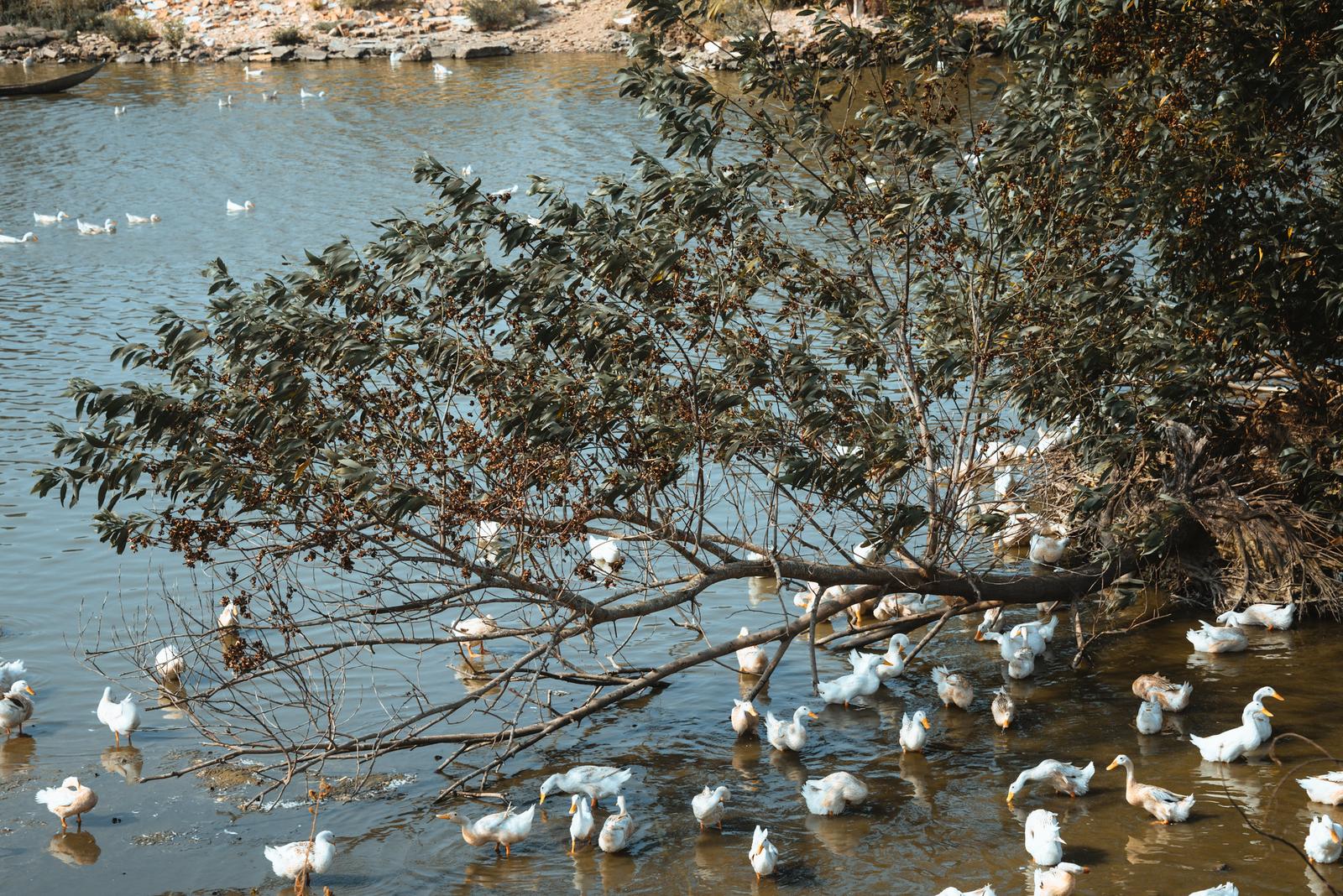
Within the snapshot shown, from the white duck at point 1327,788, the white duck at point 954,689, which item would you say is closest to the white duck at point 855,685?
the white duck at point 954,689

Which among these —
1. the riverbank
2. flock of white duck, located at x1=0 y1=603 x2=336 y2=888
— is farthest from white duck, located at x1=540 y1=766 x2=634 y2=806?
the riverbank

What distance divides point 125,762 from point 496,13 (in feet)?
147

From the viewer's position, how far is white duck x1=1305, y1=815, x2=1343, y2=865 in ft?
25.0

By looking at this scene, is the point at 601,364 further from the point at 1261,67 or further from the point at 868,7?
the point at 868,7

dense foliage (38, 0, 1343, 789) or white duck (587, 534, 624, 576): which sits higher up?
dense foliage (38, 0, 1343, 789)

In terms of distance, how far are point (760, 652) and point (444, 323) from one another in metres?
3.88

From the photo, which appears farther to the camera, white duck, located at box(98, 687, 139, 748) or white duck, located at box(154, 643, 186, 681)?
white duck, located at box(154, 643, 186, 681)

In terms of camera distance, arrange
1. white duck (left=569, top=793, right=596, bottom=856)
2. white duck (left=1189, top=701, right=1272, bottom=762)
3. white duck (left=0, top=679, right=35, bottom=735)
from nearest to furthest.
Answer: white duck (left=569, top=793, right=596, bottom=856)
white duck (left=1189, top=701, right=1272, bottom=762)
white duck (left=0, top=679, right=35, bottom=735)

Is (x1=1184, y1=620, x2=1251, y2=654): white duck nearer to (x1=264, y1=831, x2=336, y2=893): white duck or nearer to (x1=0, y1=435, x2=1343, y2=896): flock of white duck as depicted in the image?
(x1=0, y1=435, x2=1343, y2=896): flock of white duck

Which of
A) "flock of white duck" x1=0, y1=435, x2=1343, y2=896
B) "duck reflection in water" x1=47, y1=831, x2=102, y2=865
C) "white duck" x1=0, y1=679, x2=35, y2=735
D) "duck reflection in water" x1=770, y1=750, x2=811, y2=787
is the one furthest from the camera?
"white duck" x1=0, y1=679, x2=35, y2=735

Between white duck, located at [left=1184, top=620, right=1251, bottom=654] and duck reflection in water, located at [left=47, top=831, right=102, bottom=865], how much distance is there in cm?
811

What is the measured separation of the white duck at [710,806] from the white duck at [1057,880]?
201 cm

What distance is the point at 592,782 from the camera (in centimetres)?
904

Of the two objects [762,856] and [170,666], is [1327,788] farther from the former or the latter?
[170,666]
